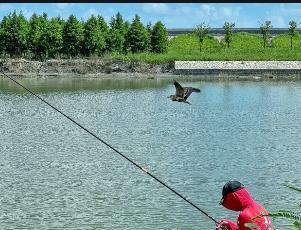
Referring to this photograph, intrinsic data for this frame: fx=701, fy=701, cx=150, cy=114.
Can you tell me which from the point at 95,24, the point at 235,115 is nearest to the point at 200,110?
the point at 235,115

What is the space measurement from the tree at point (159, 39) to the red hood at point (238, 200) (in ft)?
231

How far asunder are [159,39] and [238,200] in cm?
7098

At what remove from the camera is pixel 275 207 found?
16031mm

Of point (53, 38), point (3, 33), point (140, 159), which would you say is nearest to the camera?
point (140, 159)

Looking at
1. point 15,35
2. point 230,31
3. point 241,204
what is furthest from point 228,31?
point 241,204

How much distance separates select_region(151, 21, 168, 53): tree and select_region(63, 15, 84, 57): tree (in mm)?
8007

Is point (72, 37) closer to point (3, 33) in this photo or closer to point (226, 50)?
point (3, 33)

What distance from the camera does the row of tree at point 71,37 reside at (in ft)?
245

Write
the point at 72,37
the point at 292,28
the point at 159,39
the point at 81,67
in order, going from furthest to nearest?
1. the point at 292,28
2. the point at 159,39
3. the point at 72,37
4. the point at 81,67

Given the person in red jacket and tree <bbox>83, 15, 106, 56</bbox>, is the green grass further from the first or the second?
the person in red jacket

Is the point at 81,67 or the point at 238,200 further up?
the point at 238,200

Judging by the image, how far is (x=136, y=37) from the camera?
7638 cm

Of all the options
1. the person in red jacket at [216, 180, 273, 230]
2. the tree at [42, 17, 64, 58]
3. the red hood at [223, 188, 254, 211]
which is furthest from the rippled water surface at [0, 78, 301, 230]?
the tree at [42, 17, 64, 58]

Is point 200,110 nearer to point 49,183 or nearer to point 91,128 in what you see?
point 91,128
